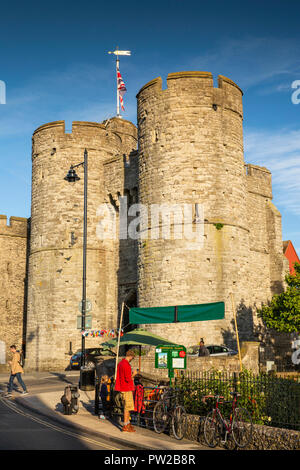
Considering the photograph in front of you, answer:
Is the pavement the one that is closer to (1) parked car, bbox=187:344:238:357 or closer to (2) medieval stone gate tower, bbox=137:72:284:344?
(1) parked car, bbox=187:344:238:357

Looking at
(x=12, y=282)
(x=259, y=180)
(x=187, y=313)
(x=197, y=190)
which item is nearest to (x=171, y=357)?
(x=187, y=313)

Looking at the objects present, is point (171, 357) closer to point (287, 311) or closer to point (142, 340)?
point (142, 340)

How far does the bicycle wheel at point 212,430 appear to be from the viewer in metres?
10.2

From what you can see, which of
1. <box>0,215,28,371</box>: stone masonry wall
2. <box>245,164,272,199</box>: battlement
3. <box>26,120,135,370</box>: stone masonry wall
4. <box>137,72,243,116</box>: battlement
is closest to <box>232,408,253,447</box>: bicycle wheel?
<box>137,72,243,116</box>: battlement

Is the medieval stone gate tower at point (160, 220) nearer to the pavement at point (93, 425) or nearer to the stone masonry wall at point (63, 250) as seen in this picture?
the stone masonry wall at point (63, 250)

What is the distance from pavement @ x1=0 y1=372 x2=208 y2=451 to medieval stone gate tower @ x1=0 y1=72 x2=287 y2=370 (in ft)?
32.6

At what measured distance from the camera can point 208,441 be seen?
10.2 metres

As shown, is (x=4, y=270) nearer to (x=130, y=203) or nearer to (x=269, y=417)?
(x=130, y=203)

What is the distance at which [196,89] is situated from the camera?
1102 inches

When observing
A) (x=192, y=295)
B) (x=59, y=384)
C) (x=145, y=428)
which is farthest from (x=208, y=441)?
(x=192, y=295)

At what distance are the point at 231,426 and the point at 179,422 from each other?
144 centimetres

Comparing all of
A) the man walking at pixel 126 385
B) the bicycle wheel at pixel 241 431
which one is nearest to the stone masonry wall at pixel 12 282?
the man walking at pixel 126 385

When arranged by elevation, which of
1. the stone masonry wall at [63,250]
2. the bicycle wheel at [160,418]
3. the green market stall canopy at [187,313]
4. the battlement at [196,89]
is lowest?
the bicycle wheel at [160,418]

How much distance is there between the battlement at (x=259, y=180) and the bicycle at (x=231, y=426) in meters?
25.6
